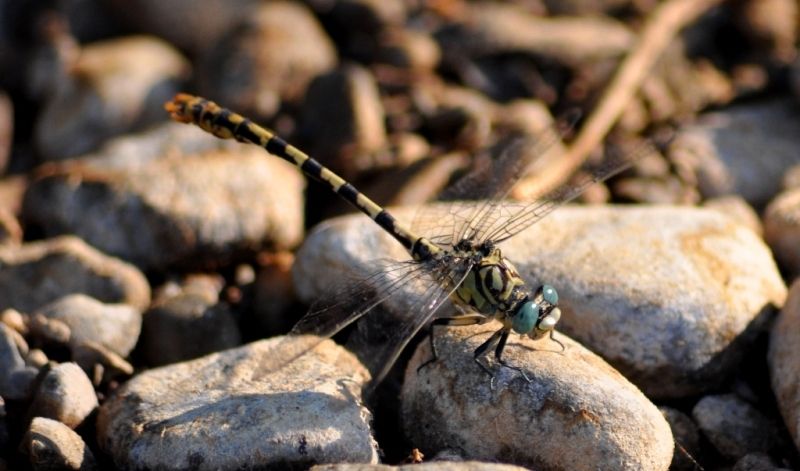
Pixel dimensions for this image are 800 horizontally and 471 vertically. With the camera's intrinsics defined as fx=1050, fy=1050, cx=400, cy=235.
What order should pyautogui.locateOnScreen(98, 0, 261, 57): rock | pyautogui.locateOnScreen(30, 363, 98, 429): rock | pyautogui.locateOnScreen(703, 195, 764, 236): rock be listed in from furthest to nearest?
pyautogui.locateOnScreen(98, 0, 261, 57): rock → pyautogui.locateOnScreen(703, 195, 764, 236): rock → pyautogui.locateOnScreen(30, 363, 98, 429): rock

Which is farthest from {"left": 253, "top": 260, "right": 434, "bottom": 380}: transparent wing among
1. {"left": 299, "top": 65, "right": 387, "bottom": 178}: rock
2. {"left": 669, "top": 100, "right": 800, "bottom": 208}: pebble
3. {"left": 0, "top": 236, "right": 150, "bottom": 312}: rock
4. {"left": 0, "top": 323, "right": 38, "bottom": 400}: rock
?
{"left": 669, "top": 100, "right": 800, "bottom": 208}: pebble

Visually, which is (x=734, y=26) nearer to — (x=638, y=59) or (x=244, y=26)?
(x=638, y=59)

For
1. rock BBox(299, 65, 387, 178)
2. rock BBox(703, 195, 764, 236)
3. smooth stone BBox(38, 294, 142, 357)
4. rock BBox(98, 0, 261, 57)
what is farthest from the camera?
rock BBox(98, 0, 261, 57)

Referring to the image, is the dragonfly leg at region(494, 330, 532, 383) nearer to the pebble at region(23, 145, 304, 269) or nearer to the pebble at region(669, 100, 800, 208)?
the pebble at region(23, 145, 304, 269)

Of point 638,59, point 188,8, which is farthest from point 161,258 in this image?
point 638,59

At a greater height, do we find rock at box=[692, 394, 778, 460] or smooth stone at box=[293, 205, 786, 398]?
smooth stone at box=[293, 205, 786, 398]

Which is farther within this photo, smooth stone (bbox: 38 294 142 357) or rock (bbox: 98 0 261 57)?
rock (bbox: 98 0 261 57)

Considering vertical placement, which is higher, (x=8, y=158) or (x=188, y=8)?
(x=188, y=8)
